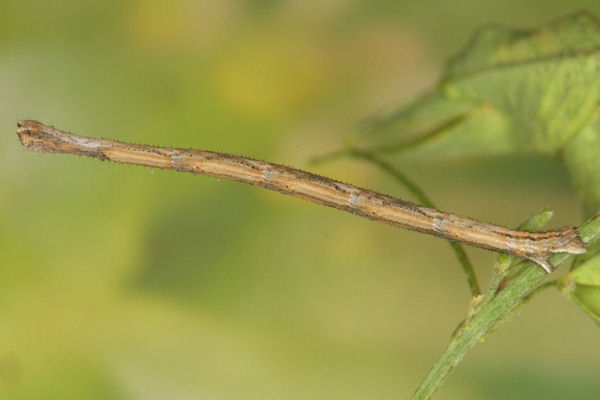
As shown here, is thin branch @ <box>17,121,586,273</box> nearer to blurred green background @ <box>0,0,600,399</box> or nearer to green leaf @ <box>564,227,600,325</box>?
green leaf @ <box>564,227,600,325</box>

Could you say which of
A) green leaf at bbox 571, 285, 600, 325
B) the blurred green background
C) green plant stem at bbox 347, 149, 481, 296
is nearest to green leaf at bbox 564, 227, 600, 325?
green leaf at bbox 571, 285, 600, 325

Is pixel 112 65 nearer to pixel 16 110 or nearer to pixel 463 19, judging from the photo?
pixel 16 110

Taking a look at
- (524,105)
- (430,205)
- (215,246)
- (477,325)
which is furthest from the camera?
(215,246)

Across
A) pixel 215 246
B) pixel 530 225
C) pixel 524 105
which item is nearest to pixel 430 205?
pixel 530 225

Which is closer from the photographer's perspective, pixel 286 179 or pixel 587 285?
pixel 587 285

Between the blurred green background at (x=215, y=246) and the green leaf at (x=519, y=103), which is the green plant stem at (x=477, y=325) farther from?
the blurred green background at (x=215, y=246)

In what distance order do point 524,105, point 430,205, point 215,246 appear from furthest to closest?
1. point 215,246
2. point 524,105
3. point 430,205

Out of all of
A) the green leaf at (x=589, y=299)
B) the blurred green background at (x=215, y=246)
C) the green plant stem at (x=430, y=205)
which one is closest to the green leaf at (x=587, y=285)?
the green leaf at (x=589, y=299)

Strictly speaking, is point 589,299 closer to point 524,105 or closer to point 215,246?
point 524,105
